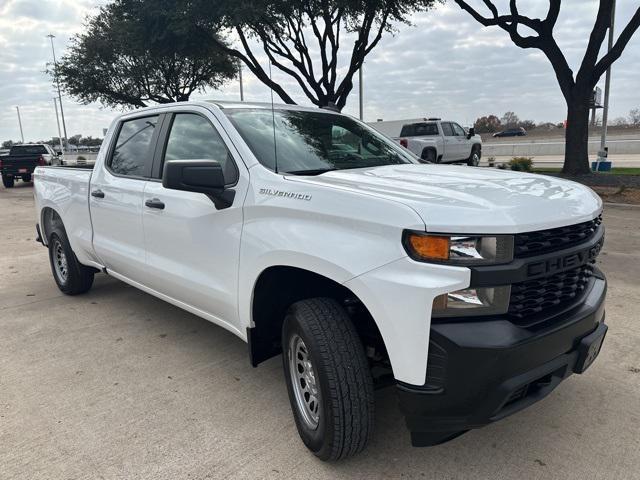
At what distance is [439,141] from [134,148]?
16810 millimetres

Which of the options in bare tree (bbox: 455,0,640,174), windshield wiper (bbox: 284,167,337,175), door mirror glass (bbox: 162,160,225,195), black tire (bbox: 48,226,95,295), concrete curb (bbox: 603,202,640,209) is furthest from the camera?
bare tree (bbox: 455,0,640,174)

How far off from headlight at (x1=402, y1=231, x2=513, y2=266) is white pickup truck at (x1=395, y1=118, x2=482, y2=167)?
56.5 ft

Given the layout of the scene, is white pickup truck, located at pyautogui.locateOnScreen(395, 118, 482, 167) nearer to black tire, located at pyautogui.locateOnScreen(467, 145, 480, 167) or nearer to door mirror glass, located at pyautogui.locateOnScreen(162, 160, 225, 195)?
black tire, located at pyautogui.locateOnScreen(467, 145, 480, 167)

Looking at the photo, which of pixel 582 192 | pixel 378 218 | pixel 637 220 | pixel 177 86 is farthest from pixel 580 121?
pixel 177 86

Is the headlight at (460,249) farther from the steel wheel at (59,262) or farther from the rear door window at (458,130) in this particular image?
the rear door window at (458,130)

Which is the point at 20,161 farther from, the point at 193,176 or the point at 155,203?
the point at 193,176

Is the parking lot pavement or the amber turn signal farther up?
the amber turn signal

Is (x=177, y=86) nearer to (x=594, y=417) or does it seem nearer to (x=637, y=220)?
(x=637, y=220)

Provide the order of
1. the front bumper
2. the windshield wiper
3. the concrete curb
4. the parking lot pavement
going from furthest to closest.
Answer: the concrete curb
the windshield wiper
the parking lot pavement
the front bumper

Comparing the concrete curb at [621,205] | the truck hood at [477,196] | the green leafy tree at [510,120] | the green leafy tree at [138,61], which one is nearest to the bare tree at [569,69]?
the concrete curb at [621,205]

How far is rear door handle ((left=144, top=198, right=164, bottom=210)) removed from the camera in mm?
3402

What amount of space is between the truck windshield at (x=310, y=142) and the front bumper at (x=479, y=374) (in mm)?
1365

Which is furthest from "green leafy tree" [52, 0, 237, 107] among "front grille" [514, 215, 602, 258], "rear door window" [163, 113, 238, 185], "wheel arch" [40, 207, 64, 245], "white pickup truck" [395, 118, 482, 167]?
"front grille" [514, 215, 602, 258]

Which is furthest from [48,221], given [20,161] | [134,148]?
[20,161]
